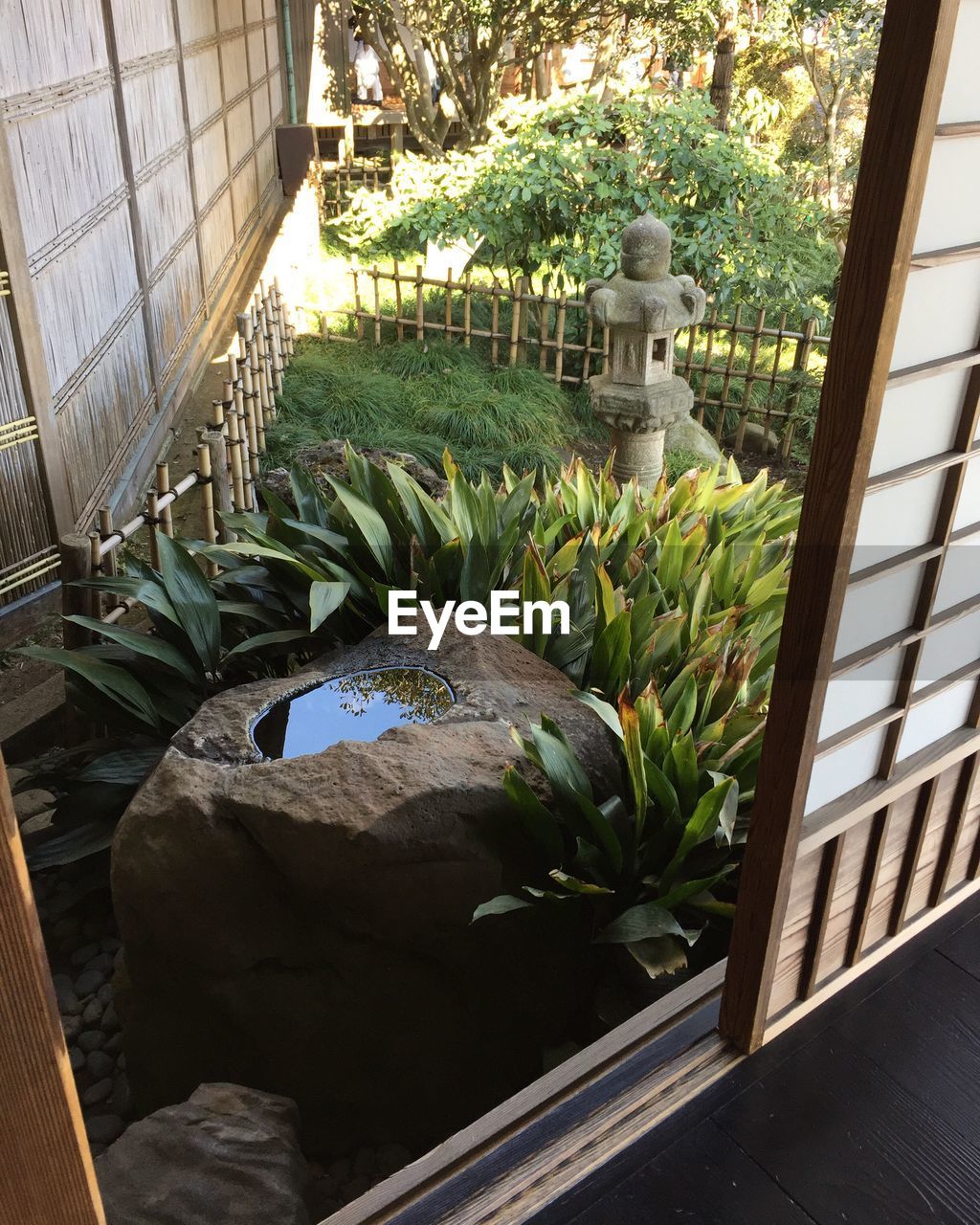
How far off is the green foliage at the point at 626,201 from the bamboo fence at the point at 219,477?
156 centimetres

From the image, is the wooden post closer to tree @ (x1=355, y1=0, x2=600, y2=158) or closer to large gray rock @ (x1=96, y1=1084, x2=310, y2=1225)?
large gray rock @ (x1=96, y1=1084, x2=310, y2=1225)

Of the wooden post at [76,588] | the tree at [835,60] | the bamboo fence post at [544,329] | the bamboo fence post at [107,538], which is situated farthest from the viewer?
the tree at [835,60]

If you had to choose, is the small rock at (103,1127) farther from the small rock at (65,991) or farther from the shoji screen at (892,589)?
the shoji screen at (892,589)

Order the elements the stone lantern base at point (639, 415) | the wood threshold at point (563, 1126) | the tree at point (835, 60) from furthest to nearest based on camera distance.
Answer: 1. the tree at point (835, 60)
2. the stone lantern base at point (639, 415)
3. the wood threshold at point (563, 1126)

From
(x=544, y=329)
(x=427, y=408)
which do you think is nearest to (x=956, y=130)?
(x=427, y=408)

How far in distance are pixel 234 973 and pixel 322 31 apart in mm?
12596

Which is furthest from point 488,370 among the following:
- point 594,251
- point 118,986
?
point 118,986

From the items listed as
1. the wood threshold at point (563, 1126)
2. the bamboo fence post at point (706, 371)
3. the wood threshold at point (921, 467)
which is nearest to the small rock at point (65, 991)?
the wood threshold at point (563, 1126)

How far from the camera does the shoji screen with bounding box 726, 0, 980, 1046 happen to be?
1.17 metres

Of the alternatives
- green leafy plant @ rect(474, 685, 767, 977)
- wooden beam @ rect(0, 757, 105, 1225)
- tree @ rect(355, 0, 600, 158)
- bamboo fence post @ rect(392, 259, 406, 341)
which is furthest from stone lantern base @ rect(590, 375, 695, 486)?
tree @ rect(355, 0, 600, 158)

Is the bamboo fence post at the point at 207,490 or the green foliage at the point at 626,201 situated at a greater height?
the green foliage at the point at 626,201

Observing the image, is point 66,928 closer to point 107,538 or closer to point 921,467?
point 107,538

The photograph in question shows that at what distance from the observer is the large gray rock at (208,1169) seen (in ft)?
5.70

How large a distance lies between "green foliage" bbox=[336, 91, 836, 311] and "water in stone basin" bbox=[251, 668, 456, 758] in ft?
16.2
